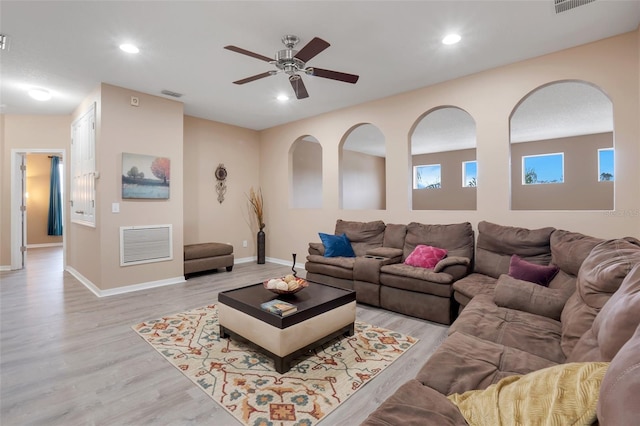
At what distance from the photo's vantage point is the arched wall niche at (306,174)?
295 inches

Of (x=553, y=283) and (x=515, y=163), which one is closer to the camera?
(x=553, y=283)

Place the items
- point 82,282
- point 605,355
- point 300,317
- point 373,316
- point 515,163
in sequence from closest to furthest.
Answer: point 605,355
point 300,317
point 373,316
point 82,282
point 515,163

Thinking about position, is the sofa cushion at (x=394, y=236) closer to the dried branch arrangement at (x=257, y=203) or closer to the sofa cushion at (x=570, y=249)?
the sofa cushion at (x=570, y=249)

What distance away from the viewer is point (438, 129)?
6.62 metres

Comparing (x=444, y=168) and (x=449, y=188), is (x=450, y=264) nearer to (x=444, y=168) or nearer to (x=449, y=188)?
(x=449, y=188)

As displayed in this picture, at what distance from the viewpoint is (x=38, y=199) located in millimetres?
8773

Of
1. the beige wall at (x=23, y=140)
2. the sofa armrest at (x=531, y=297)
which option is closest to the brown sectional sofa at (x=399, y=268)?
the sofa armrest at (x=531, y=297)

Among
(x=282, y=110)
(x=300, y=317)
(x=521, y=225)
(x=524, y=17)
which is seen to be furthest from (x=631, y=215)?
(x=282, y=110)

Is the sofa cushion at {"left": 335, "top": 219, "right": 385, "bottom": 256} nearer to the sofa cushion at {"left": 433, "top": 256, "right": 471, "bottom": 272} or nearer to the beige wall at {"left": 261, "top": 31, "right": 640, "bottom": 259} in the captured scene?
the beige wall at {"left": 261, "top": 31, "right": 640, "bottom": 259}

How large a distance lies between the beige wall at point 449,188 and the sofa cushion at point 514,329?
23.1 ft

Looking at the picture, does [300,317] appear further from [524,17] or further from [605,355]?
[524,17]

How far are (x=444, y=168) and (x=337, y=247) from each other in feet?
20.5

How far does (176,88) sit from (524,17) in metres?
4.11

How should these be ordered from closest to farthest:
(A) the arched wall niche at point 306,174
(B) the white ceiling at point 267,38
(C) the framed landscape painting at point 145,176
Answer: (B) the white ceiling at point 267,38 → (C) the framed landscape painting at point 145,176 → (A) the arched wall niche at point 306,174
